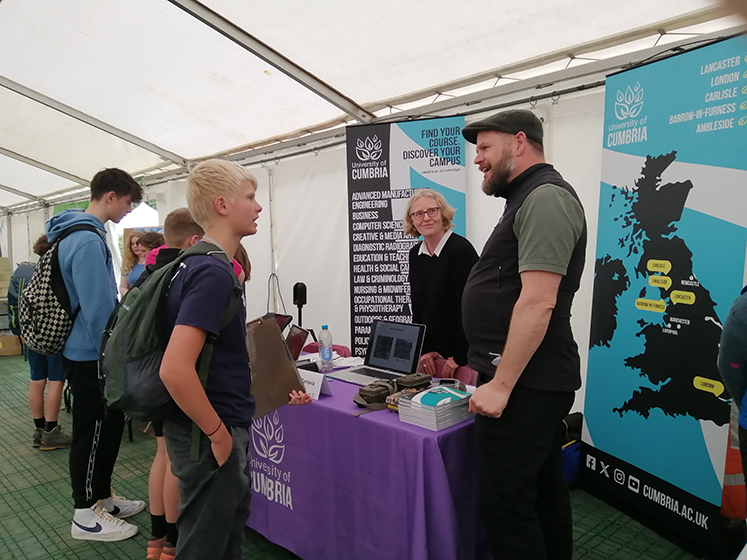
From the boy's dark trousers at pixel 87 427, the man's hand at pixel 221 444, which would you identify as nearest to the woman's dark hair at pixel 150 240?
the boy's dark trousers at pixel 87 427

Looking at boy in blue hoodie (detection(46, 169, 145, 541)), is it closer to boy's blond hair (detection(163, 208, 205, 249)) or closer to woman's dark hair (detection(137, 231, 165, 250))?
boy's blond hair (detection(163, 208, 205, 249))

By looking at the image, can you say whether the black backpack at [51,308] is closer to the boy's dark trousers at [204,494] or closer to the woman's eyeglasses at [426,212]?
the boy's dark trousers at [204,494]

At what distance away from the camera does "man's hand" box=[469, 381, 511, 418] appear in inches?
55.3

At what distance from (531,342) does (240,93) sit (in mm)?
3473

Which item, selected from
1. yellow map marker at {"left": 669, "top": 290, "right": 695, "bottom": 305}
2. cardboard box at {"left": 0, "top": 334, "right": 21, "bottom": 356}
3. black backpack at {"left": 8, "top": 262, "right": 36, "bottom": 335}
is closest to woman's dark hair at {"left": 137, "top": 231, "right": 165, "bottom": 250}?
black backpack at {"left": 8, "top": 262, "right": 36, "bottom": 335}

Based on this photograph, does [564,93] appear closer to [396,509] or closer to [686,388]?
[686,388]

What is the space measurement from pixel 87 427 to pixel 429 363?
1.56m

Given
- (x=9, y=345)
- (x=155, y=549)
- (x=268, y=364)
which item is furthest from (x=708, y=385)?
(x=9, y=345)

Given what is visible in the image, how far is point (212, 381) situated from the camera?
1.30 meters

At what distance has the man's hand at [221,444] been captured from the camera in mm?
1255

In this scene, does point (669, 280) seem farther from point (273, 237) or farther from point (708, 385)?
point (273, 237)

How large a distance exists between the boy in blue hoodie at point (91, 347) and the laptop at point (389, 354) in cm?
105

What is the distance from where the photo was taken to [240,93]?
13.2 ft

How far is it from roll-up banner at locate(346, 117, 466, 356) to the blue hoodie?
208cm
